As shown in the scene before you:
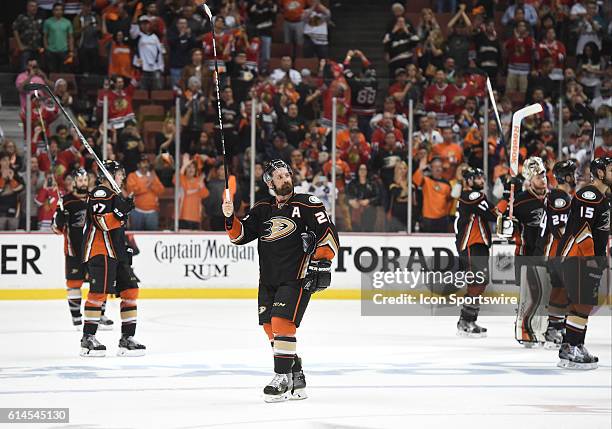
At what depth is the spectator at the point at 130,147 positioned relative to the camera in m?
13.8

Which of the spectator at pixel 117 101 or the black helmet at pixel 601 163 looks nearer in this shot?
the black helmet at pixel 601 163

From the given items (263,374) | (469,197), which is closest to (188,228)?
(469,197)

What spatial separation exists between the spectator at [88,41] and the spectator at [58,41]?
0.12 metres

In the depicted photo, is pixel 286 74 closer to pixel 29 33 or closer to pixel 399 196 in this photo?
pixel 399 196


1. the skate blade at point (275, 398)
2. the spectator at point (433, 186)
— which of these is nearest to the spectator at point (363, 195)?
the spectator at point (433, 186)

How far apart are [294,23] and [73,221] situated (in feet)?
23.7

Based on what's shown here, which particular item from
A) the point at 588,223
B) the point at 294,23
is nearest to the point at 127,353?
the point at 588,223

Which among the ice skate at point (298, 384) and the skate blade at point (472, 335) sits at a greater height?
the ice skate at point (298, 384)

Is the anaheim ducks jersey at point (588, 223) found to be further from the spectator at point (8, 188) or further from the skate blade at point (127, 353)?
the spectator at point (8, 188)

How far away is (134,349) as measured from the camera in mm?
9414

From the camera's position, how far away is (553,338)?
10.2 metres

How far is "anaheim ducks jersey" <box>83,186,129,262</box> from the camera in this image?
30.7 feet

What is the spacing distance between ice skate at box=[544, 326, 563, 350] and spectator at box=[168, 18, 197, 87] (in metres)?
7.59

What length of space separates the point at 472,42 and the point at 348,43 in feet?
6.49
